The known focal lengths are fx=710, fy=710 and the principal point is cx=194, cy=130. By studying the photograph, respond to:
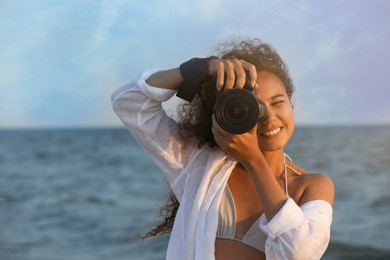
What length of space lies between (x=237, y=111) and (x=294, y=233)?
333mm

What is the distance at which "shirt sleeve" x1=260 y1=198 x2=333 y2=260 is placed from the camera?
1.73 metres

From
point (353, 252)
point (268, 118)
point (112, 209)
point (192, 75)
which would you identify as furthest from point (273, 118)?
point (112, 209)

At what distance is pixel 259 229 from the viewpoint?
1.91 m

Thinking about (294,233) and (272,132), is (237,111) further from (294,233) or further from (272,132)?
(294,233)

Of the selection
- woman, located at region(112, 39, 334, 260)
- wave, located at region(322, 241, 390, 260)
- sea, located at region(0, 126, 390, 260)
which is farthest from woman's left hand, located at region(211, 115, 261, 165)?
wave, located at region(322, 241, 390, 260)

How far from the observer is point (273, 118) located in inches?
75.1

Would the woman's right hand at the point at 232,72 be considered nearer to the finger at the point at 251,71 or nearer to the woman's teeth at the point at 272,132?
the finger at the point at 251,71

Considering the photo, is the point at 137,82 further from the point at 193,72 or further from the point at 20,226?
the point at 20,226

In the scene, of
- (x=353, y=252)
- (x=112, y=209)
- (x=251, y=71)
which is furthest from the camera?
(x=112, y=209)

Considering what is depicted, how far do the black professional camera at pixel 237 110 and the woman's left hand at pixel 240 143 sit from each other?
2 centimetres

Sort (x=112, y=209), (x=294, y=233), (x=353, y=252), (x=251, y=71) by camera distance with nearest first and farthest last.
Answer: (x=294, y=233), (x=251, y=71), (x=353, y=252), (x=112, y=209)

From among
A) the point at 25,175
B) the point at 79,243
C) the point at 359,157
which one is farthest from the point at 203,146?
the point at 359,157

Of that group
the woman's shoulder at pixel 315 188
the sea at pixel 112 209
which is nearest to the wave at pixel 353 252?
the sea at pixel 112 209

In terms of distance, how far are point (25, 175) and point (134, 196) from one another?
4805mm
